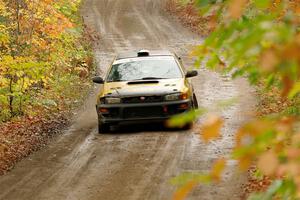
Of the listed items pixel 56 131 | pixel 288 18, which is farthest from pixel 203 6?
pixel 56 131

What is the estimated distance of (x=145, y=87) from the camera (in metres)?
13.1

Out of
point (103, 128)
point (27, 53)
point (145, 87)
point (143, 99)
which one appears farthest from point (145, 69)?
point (27, 53)

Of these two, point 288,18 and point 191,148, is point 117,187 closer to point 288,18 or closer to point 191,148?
point 191,148

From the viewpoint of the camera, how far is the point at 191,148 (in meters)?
11.5

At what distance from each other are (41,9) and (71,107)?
3.25m

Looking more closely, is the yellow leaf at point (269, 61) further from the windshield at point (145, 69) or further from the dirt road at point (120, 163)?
the windshield at point (145, 69)

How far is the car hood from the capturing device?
12859 mm

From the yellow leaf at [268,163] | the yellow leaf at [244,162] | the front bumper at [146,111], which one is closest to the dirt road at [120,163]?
the front bumper at [146,111]

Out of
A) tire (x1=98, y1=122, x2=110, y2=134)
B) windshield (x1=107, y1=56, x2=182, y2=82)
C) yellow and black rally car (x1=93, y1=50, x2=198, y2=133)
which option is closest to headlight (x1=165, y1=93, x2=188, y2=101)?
yellow and black rally car (x1=93, y1=50, x2=198, y2=133)

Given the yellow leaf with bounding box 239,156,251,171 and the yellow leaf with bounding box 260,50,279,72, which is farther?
the yellow leaf with bounding box 239,156,251,171

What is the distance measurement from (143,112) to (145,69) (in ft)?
5.03

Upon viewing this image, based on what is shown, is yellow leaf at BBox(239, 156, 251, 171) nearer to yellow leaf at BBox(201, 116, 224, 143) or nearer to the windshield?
yellow leaf at BBox(201, 116, 224, 143)

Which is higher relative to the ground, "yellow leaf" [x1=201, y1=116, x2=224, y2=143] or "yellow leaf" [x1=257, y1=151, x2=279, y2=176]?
"yellow leaf" [x1=201, y1=116, x2=224, y2=143]

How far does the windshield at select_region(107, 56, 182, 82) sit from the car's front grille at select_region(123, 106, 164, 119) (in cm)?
102
